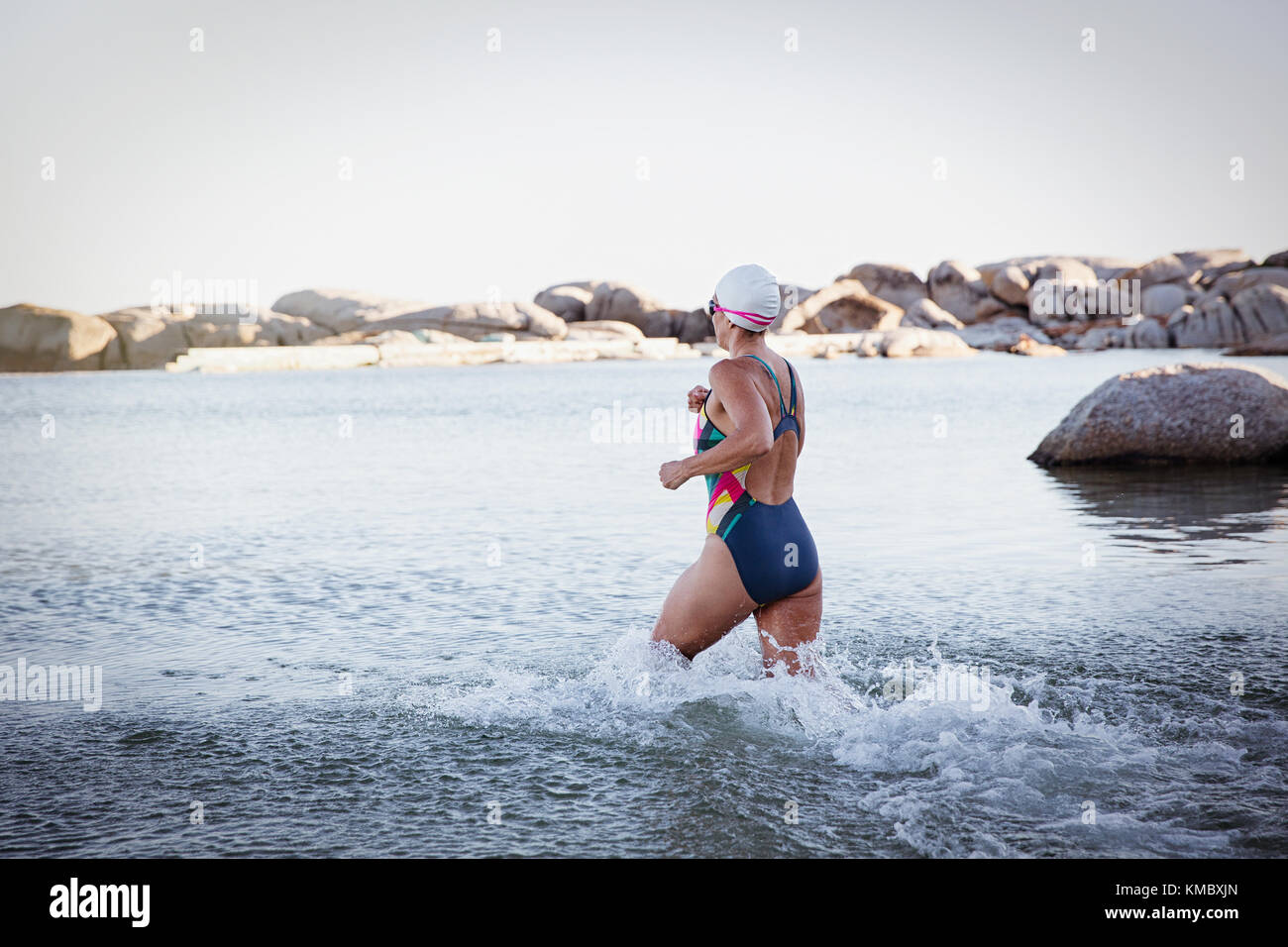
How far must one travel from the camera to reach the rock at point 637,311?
351ft

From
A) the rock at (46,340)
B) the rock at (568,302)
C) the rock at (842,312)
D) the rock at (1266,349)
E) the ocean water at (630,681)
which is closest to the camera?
the ocean water at (630,681)

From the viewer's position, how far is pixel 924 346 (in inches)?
3088

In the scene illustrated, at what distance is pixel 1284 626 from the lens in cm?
651

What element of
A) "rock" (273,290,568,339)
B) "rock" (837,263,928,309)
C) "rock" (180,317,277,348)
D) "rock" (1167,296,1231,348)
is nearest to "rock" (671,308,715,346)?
"rock" (273,290,568,339)

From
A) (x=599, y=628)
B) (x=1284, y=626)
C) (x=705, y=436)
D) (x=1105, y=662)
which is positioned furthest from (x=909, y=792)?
(x=1284, y=626)

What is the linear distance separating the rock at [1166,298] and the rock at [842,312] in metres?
21.9

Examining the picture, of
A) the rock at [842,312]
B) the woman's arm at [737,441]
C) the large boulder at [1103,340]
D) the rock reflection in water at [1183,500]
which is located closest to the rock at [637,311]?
the rock at [842,312]

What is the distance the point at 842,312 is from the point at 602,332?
2640 cm

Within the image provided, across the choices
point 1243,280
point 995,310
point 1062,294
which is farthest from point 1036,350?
point 995,310

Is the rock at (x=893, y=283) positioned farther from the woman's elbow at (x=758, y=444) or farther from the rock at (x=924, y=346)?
the woman's elbow at (x=758, y=444)

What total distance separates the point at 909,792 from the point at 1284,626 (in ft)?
11.4

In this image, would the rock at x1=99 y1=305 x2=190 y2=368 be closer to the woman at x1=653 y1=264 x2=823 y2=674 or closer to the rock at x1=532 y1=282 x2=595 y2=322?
the rock at x1=532 y1=282 x2=595 y2=322
